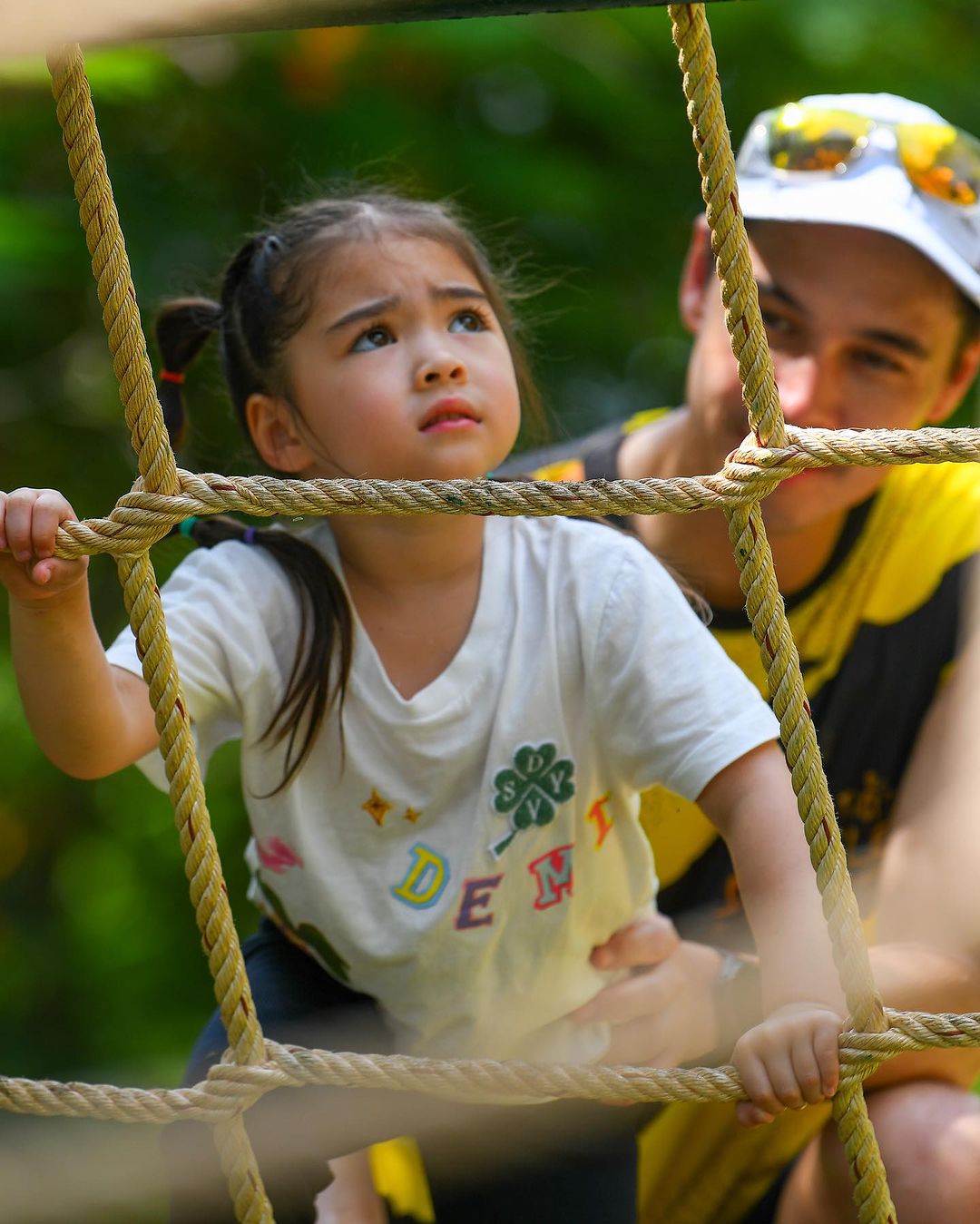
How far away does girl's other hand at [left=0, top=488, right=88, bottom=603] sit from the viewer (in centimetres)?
70

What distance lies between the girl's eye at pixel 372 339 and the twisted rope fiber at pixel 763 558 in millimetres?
227

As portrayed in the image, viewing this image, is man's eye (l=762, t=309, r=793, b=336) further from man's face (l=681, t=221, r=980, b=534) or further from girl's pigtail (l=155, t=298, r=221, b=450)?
girl's pigtail (l=155, t=298, r=221, b=450)

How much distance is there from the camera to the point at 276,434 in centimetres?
93

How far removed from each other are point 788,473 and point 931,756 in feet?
1.95

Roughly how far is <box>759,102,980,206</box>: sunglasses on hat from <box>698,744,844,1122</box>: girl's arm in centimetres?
62

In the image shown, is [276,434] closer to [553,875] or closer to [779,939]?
[553,875]

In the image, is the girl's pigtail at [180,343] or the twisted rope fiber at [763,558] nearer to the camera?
the twisted rope fiber at [763,558]

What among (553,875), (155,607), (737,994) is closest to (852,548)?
(737,994)

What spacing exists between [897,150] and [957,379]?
201mm

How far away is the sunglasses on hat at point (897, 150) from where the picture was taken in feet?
4.12

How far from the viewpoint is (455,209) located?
1.05 metres

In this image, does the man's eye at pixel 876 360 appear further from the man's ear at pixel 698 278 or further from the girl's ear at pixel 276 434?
the girl's ear at pixel 276 434

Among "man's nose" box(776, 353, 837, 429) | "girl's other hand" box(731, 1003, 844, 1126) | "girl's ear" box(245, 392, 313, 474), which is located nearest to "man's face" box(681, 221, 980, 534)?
"man's nose" box(776, 353, 837, 429)

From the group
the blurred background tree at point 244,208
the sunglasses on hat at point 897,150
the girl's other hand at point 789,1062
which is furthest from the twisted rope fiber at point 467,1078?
the blurred background tree at point 244,208
